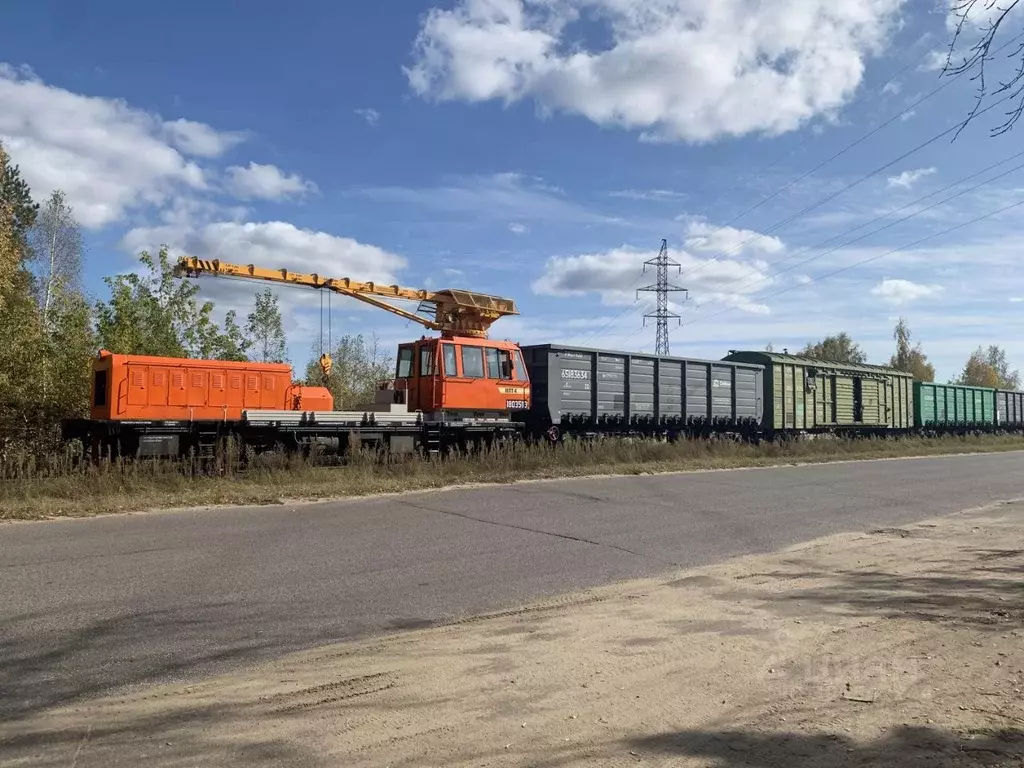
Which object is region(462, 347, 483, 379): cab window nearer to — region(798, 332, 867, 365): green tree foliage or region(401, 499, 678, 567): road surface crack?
region(401, 499, 678, 567): road surface crack

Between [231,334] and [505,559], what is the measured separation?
21.2 m

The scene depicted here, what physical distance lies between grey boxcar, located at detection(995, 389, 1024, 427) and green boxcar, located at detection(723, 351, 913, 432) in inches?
625

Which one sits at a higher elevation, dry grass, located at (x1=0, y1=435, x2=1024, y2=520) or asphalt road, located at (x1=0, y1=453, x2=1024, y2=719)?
dry grass, located at (x1=0, y1=435, x2=1024, y2=520)

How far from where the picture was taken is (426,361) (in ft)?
64.5

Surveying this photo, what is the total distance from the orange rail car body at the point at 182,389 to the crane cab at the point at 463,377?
3.16 m

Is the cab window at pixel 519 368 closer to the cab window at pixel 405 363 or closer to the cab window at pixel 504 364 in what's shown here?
the cab window at pixel 504 364

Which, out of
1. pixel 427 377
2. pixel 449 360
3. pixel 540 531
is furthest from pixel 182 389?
pixel 540 531

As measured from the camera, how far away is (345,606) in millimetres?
6457

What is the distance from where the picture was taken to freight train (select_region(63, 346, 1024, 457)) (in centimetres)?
1591

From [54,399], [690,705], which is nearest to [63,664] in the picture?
[690,705]

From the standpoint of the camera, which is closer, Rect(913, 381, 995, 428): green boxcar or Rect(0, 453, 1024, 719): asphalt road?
Rect(0, 453, 1024, 719): asphalt road

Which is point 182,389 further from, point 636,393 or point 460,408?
point 636,393

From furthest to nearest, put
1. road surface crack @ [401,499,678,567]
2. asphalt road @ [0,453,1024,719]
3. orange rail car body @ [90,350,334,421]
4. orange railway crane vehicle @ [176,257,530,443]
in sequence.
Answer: orange railway crane vehicle @ [176,257,530,443]
orange rail car body @ [90,350,334,421]
road surface crack @ [401,499,678,567]
asphalt road @ [0,453,1024,719]

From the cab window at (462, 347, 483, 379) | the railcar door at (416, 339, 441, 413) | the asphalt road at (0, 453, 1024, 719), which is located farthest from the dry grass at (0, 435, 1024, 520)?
the cab window at (462, 347, 483, 379)
